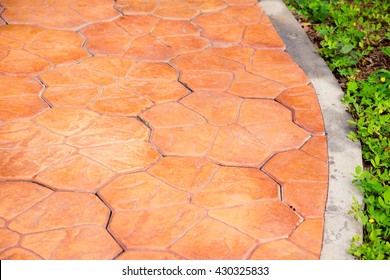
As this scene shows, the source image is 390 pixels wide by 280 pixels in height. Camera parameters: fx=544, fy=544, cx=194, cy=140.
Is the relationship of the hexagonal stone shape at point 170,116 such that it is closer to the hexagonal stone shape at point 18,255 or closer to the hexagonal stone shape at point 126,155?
the hexagonal stone shape at point 126,155

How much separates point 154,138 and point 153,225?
2.56ft

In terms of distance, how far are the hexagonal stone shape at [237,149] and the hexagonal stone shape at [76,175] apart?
0.66m

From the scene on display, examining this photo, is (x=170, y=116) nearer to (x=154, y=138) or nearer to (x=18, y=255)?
(x=154, y=138)

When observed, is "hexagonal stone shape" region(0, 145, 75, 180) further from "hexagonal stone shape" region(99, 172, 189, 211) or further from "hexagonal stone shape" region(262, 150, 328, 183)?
"hexagonal stone shape" region(262, 150, 328, 183)

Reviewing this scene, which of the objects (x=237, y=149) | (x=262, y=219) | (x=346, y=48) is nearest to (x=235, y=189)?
(x=262, y=219)

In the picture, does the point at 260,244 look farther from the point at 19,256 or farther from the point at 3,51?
the point at 3,51

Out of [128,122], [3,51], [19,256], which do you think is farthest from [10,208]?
[3,51]

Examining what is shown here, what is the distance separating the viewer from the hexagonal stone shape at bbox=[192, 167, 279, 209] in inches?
116

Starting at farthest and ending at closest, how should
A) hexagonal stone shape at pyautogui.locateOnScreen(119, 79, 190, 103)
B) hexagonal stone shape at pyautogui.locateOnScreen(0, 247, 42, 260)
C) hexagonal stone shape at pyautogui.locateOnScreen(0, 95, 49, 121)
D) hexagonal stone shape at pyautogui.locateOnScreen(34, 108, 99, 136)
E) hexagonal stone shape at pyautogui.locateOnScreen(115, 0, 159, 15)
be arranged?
hexagonal stone shape at pyautogui.locateOnScreen(115, 0, 159, 15) < hexagonal stone shape at pyautogui.locateOnScreen(119, 79, 190, 103) < hexagonal stone shape at pyautogui.locateOnScreen(0, 95, 49, 121) < hexagonal stone shape at pyautogui.locateOnScreen(34, 108, 99, 136) < hexagonal stone shape at pyautogui.locateOnScreen(0, 247, 42, 260)

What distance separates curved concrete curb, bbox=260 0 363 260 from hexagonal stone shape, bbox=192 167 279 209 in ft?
1.15

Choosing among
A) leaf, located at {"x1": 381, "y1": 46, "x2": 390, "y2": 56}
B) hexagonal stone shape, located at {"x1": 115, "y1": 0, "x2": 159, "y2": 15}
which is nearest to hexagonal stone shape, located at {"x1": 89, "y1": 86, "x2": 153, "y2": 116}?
hexagonal stone shape, located at {"x1": 115, "y1": 0, "x2": 159, "y2": 15}
